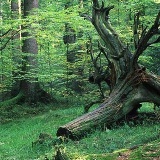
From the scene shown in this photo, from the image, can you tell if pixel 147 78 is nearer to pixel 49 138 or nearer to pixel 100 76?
pixel 100 76

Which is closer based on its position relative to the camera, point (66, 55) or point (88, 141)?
point (88, 141)

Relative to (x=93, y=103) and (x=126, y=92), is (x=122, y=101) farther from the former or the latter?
(x=93, y=103)

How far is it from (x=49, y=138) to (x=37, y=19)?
6196 mm

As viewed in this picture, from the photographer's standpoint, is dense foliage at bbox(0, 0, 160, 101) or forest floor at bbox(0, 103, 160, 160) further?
dense foliage at bbox(0, 0, 160, 101)

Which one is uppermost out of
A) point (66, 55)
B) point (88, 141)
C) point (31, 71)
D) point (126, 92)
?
point (66, 55)

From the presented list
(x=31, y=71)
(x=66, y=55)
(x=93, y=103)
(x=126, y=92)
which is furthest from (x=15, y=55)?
(x=126, y=92)

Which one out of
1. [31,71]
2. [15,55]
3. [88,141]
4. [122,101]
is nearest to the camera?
[88,141]

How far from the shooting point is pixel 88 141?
8578mm

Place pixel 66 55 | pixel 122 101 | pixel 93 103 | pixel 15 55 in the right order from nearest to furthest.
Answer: pixel 122 101 < pixel 93 103 < pixel 15 55 < pixel 66 55

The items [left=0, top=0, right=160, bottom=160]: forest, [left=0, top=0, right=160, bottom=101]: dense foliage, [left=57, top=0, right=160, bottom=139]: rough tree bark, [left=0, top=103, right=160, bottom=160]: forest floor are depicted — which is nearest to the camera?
[left=0, top=103, right=160, bottom=160]: forest floor

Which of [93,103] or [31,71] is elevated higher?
[31,71]

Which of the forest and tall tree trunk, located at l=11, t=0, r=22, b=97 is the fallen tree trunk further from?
tall tree trunk, located at l=11, t=0, r=22, b=97

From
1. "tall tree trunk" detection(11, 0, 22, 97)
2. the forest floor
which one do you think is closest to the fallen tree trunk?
the forest floor

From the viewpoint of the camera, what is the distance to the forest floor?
5.09 metres
